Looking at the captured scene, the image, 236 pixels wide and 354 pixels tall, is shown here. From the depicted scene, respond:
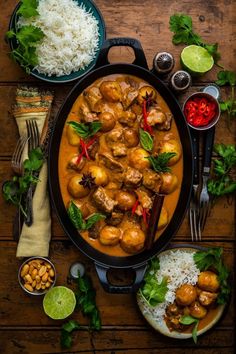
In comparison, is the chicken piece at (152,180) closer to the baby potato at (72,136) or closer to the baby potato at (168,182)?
the baby potato at (168,182)

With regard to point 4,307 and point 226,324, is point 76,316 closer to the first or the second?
point 4,307

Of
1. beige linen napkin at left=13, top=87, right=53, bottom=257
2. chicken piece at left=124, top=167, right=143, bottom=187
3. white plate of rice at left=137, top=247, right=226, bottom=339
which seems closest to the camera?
chicken piece at left=124, top=167, right=143, bottom=187

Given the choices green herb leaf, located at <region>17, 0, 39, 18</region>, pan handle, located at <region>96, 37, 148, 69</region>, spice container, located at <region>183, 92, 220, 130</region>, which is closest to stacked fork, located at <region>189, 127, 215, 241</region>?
spice container, located at <region>183, 92, 220, 130</region>

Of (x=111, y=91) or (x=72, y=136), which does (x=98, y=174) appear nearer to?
(x=72, y=136)

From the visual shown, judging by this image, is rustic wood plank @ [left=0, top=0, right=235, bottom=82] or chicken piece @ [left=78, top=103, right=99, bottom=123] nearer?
chicken piece @ [left=78, top=103, right=99, bottom=123]

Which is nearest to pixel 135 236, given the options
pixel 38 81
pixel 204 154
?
pixel 204 154

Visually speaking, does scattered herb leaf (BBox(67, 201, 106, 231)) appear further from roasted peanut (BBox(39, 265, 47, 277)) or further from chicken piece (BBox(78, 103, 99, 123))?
chicken piece (BBox(78, 103, 99, 123))
